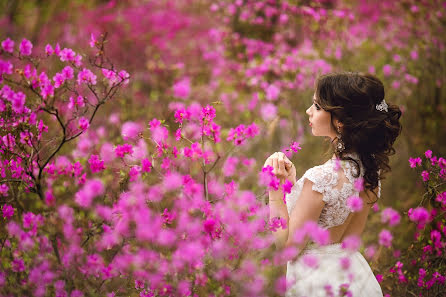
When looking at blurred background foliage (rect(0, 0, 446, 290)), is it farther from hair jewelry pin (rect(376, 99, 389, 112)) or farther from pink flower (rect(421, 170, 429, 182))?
hair jewelry pin (rect(376, 99, 389, 112))

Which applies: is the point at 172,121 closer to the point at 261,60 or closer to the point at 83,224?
the point at 83,224

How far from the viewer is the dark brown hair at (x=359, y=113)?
184 cm

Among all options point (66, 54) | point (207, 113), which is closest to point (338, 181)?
point (207, 113)

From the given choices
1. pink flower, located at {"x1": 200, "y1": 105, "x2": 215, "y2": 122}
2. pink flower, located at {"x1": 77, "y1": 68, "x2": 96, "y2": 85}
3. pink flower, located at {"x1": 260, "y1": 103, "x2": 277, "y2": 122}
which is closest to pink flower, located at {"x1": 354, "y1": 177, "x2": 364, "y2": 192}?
pink flower, located at {"x1": 200, "y1": 105, "x2": 215, "y2": 122}

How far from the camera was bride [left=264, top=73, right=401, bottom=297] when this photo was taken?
1.76 meters

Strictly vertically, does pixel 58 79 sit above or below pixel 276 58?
above

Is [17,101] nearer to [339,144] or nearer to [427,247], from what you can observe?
[339,144]

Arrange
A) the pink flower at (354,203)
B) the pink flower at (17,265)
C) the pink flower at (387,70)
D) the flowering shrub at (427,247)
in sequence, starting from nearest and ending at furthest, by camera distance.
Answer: the pink flower at (354,203)
the pink flower at (17,265)
the flowering shrub at (427,247)
the pink flower at (387,70)

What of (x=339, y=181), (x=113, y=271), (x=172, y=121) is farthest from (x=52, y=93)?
(x=172, y=121)

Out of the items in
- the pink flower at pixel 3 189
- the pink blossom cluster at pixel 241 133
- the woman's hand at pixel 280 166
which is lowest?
the woman's hand at pixel 280 166

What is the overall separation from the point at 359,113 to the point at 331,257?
26.8 inches

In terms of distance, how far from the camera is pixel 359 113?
1.86 metres

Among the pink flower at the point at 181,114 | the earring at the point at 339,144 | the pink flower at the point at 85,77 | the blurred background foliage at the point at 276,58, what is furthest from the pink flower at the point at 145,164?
the blurred background foliage at the point at 276,58

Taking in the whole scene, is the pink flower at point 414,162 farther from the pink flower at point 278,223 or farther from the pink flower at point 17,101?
the pink flower at point 17,101
